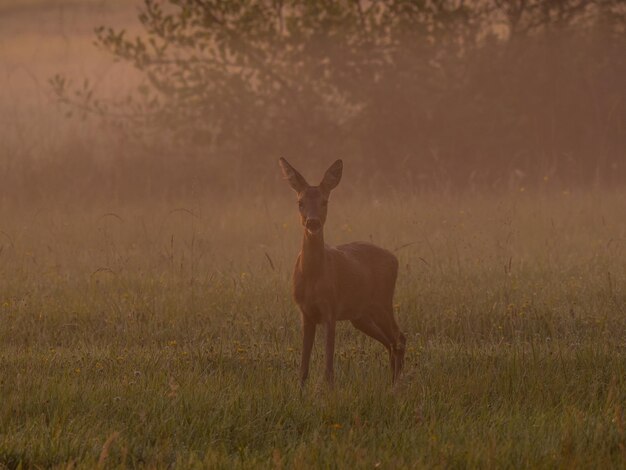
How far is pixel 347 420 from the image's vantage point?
5633 millimetres

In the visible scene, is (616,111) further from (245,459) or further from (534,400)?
(245,459)

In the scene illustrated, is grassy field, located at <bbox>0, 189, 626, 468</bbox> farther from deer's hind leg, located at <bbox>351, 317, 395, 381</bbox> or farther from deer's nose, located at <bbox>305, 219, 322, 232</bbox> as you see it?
deer's nose, located at <bbox>305, 219, 322, 232</bbox>

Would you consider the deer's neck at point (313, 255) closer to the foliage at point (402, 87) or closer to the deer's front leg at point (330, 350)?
the deer's front leg at point (330, 350)

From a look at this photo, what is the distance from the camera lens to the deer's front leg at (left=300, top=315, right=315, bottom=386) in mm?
6516

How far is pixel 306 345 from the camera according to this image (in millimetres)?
6633

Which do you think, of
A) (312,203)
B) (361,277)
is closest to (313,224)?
(312,203)

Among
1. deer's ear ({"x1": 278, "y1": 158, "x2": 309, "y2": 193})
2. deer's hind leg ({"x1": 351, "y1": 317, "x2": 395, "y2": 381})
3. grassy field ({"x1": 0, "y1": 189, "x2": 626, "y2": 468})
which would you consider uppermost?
deer's ear ({"x1": 278, "y1": 158, "x2": 309, "y2": 193})

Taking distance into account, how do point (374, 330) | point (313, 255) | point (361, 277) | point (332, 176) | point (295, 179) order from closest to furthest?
point (313, 255)
point (295, 179)
point (332, 176)
point (361, 277)
point (374, 330)

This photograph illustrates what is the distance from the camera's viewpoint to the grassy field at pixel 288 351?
5145 mm

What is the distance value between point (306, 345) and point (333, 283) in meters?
0.42

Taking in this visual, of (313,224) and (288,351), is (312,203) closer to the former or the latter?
(313,224)

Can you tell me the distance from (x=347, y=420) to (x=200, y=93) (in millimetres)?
12079

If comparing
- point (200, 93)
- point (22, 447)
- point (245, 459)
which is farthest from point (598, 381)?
point (200, 93)

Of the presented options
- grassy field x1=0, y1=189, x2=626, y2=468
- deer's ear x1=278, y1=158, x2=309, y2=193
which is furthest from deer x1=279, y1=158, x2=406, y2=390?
grassy field x1=0, y1=189, x2=626, y2=468
